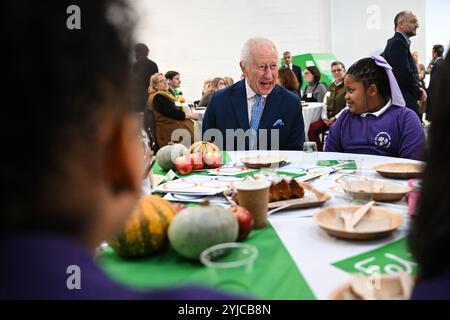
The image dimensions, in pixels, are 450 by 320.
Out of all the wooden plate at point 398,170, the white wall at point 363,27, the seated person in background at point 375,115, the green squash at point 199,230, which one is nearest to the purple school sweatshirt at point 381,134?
the seated person in background at point 375,115

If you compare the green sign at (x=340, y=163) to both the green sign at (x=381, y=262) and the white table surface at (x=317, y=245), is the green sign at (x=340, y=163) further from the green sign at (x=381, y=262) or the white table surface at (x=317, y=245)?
the green sign at (x=381, y=262)

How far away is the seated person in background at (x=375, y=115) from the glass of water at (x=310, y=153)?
646 millimetres

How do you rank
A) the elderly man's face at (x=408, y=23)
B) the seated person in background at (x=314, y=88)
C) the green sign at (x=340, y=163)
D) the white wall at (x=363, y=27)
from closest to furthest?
1. the green sign at (x=340, y=163)
2. the elderly man's face at (x=408, y=23)
3. the seated person in background at (x=314, y=88)
4. the white wall at (x=363, y=27)

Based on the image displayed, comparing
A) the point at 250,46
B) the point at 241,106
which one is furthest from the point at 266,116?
the point at 250,46

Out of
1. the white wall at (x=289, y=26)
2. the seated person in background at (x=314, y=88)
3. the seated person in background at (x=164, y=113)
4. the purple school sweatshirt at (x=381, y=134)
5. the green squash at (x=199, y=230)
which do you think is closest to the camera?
the green squash at (x=199, y=230)

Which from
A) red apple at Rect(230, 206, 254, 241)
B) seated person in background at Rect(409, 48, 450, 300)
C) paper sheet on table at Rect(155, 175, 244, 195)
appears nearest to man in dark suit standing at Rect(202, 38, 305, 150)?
paper sheet on table at Rect(155, 175, 244, 195)

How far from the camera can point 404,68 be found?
5.07 m

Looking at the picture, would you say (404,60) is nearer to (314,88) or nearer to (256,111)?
(256,111)

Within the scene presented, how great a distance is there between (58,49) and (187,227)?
0.68 metres

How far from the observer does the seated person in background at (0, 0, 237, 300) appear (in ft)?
1.27

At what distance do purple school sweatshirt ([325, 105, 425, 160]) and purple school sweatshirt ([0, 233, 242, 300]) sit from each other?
234 cm

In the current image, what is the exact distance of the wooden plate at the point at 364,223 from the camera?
1114 mm
